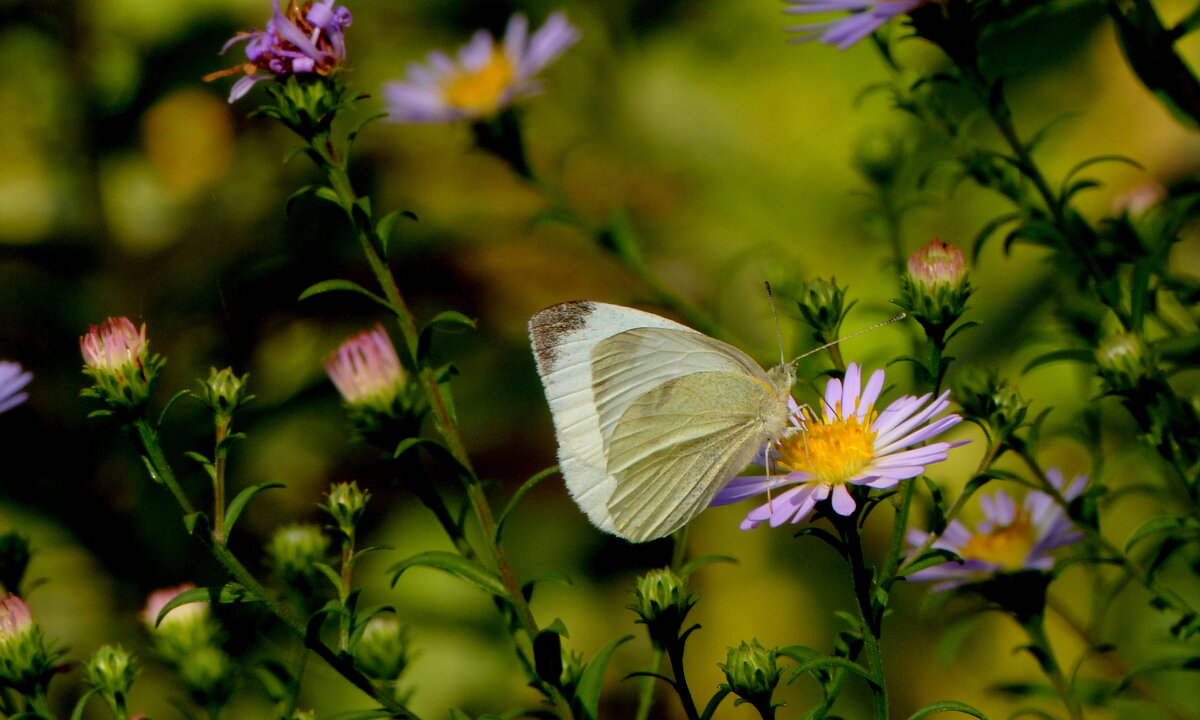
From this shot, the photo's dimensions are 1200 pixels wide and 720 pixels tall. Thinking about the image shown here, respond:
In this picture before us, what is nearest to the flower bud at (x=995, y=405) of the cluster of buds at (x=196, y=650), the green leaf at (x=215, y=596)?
the green leaf at (x=215, y=596)

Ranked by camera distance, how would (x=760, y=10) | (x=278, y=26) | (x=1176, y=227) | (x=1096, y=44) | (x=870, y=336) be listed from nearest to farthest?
(x=278, y=26)
(x=1176, y=227)
(x=870, y=336)
(x=1096, y=44)
(x=760, y=10)

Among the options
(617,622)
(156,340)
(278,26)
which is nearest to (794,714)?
(617,622)

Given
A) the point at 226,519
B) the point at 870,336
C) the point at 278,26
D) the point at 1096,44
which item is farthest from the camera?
the point at 1096,44

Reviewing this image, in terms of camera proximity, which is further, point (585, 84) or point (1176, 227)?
point (585, 84)

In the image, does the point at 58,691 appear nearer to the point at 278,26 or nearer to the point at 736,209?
the point at 278,26

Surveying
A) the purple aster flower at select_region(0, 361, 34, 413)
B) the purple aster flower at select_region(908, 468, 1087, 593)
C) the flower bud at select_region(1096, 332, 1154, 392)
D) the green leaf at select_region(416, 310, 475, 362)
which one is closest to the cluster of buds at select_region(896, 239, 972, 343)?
the flower bud at select_region(1096, 332, 1154, 392)

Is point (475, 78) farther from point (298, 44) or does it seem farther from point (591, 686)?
point (591, 686)

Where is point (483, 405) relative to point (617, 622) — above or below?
above
